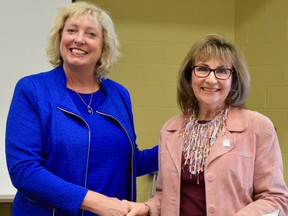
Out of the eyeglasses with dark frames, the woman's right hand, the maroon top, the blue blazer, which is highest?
the eyeglasses with dark frames

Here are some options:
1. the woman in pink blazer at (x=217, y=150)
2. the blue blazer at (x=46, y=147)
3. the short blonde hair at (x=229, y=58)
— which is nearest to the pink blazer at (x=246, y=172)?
the woman in pink blazer at (x=217, y=150)

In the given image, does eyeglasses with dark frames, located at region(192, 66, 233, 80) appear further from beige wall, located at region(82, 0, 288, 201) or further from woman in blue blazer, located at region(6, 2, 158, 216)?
beige wall, located at region(82, 0, 288, 201)

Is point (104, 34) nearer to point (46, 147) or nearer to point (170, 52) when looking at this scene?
point (46, 147)

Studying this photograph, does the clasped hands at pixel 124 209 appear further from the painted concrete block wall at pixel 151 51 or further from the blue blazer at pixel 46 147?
the painted concrete block wall at pixel 151 51

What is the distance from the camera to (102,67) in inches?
78.6

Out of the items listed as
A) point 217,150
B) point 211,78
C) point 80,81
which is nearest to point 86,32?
point 80,81

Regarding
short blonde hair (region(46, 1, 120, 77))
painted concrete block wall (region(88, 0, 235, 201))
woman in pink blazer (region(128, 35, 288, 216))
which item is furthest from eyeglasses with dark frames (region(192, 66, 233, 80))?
painted concrete block wall (region(88, 0, 235, 201))

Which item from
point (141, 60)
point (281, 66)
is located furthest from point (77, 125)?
point (281, 66)

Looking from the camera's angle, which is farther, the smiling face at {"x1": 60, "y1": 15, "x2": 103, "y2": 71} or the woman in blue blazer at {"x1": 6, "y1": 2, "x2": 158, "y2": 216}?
the smiling face at {"x1": 60, "y1": 15, "x2": 103, "y2": 71}

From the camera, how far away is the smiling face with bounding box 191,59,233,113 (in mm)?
1668

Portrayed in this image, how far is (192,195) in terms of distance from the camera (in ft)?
5.43

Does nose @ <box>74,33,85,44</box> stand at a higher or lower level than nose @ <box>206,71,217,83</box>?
higher

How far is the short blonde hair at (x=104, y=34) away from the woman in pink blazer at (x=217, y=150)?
37 cm

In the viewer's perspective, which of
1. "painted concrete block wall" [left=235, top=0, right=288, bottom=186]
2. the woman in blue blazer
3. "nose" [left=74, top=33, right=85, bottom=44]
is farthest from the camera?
"painted concrete block wall" [left=235, top=0, right=288, bottom=186]
